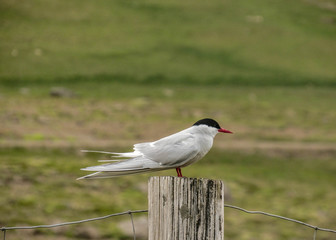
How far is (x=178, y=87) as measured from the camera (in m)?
35.8

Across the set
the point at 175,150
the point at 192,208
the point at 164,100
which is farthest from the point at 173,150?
the point at 164,100

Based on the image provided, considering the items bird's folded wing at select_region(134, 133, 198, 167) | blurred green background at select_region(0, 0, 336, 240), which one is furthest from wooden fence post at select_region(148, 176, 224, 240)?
blurred green background at select_region(0, 0, 336, 240)

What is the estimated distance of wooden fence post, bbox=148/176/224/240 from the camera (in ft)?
12.2

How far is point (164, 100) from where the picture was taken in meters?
31.8

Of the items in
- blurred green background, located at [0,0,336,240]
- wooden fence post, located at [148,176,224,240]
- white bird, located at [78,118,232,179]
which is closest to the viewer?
wooden fence post, located at [148,176,224,240]

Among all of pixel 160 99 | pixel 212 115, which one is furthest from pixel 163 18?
pixel 212 115

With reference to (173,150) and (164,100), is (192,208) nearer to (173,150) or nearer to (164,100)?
(173,150)

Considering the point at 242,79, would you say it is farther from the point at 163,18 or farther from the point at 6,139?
the point at 6,139

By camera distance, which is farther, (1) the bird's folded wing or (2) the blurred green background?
(2) the blurred green background

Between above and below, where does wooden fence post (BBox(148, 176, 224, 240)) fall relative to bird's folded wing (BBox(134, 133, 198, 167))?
below

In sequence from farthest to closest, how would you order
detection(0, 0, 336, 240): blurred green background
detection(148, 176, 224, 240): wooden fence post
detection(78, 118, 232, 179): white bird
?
detection(0, 0, 336, 240): blurred green background, detection(78, 118, 232, 179): white bird, detection(148, 176, 224, 240): wooden fence post

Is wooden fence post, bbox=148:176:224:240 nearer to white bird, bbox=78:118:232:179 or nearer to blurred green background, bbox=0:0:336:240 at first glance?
white bird, bbox=78:118:232:179

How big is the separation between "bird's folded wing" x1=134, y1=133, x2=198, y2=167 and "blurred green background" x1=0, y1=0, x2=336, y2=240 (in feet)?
29.9

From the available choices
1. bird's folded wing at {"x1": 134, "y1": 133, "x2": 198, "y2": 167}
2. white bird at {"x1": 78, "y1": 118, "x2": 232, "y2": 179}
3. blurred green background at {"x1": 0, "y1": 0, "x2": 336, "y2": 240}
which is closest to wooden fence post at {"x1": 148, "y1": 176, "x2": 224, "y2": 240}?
A: white bird at {"x1": 78, "y1": 118, "x2": 232, "y2": 179}
